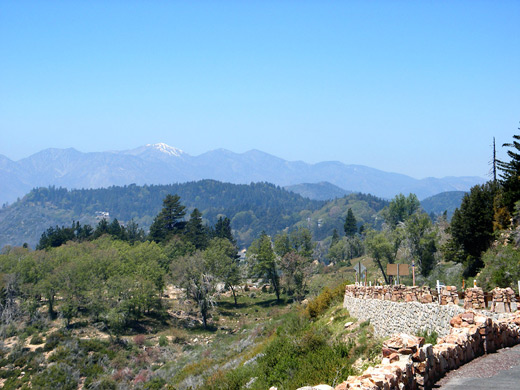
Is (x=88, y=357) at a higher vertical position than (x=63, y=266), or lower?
lower

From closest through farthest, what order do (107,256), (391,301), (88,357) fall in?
(391,301) < (88,357) < (107,256)

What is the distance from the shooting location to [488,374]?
1092 centimetres

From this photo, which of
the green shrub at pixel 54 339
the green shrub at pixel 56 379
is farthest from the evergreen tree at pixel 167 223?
the green shrub at pixel 56 379

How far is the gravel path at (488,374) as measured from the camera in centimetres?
1016

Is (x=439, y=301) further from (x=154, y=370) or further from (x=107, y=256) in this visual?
(x=107, y=256)

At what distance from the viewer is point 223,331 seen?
6216 cm

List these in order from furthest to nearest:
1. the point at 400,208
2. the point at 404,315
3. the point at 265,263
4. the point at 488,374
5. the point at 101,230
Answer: the point at 101,230
the point at 400,208
the point at 265,263
the point at 404,315
the point at 488,374

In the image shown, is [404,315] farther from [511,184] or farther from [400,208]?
[400,208]

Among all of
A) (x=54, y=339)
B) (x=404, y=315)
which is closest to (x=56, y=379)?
(x=54, y=339)

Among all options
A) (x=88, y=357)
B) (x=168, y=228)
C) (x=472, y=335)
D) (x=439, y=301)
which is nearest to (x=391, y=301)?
(x=439, y=301)

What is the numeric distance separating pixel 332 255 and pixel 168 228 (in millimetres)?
42218

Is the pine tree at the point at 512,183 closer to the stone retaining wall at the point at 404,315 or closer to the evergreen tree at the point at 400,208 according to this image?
the stone retaining wall at the point at 404,315

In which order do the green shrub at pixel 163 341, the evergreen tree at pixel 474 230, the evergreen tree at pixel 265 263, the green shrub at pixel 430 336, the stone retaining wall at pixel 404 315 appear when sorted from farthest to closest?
the evergreen tree at pixel 265 263 → the green shrub at pixel 163 341 → the evergreen tree at pixel 474 230 → the stone retaining wall at pixel 404 315 → the green shrub at pixel 430 336

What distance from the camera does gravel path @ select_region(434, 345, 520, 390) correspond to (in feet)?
33.3
